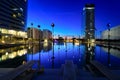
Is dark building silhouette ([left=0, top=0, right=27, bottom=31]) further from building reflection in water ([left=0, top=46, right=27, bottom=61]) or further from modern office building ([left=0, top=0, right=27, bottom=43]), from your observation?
building reflection in water ([left=0, top=46, right=27, bottom=61])

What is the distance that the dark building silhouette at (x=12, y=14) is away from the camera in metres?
150

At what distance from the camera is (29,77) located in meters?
14.4

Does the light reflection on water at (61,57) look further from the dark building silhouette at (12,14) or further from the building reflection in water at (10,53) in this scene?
the dark building silhouette at (12,14)

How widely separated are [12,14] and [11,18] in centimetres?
416

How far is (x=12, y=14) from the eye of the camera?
17200cm

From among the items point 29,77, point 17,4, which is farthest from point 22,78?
point 17,4

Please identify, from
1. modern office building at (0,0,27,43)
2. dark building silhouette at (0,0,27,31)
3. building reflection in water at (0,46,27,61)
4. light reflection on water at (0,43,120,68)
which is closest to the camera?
light reflection on water at (0,43,120,68)

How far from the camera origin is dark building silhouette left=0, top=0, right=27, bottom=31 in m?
150

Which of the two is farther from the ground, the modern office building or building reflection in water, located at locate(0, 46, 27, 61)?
the modern office building

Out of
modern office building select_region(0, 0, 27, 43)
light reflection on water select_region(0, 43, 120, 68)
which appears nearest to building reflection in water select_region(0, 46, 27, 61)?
light reflection on water select_region(0, 43, 120, 68)

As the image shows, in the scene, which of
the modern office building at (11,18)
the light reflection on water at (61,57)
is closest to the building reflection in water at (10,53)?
the light reflection on water at (61,57)

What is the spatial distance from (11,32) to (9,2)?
22.0m

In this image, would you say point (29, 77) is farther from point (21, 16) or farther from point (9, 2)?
point (21, 16)

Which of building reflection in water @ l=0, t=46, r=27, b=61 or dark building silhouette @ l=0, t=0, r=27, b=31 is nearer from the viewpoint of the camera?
building reflection in water @ l=0, t=46, r=27, b=61
